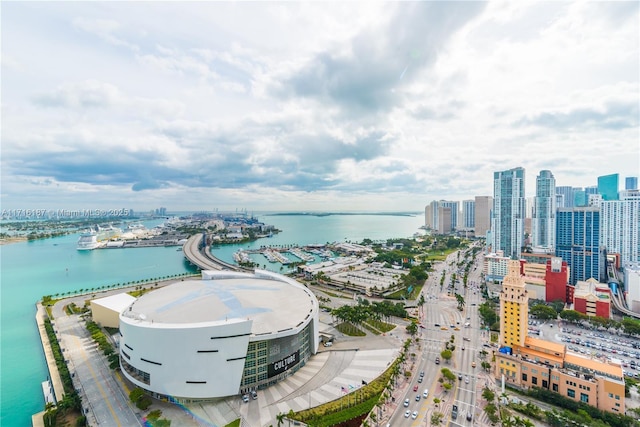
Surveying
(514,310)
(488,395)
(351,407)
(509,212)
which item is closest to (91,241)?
(351,407)

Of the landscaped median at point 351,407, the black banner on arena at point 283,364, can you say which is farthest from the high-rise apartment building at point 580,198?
the black banner on arena at point 283,364

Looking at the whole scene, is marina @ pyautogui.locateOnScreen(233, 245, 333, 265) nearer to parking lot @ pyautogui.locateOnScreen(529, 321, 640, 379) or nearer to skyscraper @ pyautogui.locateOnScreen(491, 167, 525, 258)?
skyscraper @ pyautogui.locateOnScreen(491, 167, 525, 258)

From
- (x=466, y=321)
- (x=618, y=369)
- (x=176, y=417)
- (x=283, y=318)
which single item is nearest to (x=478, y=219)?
(x=466, y=321)

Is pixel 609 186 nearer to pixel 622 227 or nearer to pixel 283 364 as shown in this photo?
pixel 622 227

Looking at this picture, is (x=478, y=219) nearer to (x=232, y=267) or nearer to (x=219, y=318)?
(x=232, y=267)

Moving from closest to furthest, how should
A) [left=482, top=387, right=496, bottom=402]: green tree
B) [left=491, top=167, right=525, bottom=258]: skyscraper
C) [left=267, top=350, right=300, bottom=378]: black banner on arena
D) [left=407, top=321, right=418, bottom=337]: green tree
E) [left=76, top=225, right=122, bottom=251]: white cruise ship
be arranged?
[left=482, top=387, right=496, bottom=402]: green tree → [left=267, top=350, right=300, bottom=378]: black banner on arena → [left=407, top=321, right=418, bottom=337]: green tree → [left=491, top=167, right=525, bottom=258]: skyscraper → [left=76, top=225, right=122, bottom=251]: white cruise ship

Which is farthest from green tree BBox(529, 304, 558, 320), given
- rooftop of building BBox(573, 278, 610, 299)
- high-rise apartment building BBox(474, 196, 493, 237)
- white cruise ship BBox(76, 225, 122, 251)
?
white cruise ship BBox(76, 225, 122, 251)
